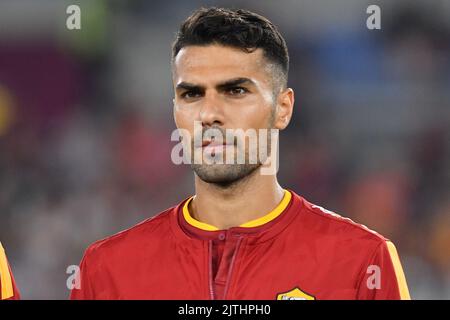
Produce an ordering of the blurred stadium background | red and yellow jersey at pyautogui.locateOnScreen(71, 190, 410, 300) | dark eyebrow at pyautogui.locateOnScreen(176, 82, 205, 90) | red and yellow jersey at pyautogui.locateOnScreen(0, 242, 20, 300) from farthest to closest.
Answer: the blurred stadium background
red and yellow jersey at pyautogui.locateOnScreen(0, 242, 20, 300)
dark eyebrow at pyautogui.locateOnScreen(176, 82, 205, 90)
red and yellow jersey at pyautogui.locateOnScreen(71, 190, 410, 300)

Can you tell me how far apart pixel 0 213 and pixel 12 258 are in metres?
0.46

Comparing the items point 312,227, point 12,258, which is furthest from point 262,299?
point 12,258

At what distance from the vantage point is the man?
312 cm

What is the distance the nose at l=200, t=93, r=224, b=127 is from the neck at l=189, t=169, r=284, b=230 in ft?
0.96

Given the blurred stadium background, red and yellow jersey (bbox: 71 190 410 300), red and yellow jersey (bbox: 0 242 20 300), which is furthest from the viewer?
the blurred stadium background

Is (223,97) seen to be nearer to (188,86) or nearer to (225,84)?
(225,84)

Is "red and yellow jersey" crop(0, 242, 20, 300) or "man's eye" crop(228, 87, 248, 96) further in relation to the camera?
"red and yellow jersey" crop(0, 242, 20, 300)

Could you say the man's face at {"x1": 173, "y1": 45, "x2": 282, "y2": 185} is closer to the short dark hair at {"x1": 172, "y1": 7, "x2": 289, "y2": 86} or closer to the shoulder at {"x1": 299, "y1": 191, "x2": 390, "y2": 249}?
the short dark hair at {"x1": 172, "y1": 7, "x2": 289, "y2": 86}

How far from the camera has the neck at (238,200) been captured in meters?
3.28

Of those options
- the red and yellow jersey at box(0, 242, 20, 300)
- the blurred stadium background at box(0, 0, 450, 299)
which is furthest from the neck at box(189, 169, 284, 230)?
the blurred stadium background at box(0, 0, 450, 299)

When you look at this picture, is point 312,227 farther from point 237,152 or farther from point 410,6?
point 410,6

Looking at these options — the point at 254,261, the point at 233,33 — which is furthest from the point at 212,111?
the point at 254,261

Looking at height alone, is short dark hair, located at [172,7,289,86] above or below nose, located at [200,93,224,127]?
above

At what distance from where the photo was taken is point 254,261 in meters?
3.20
